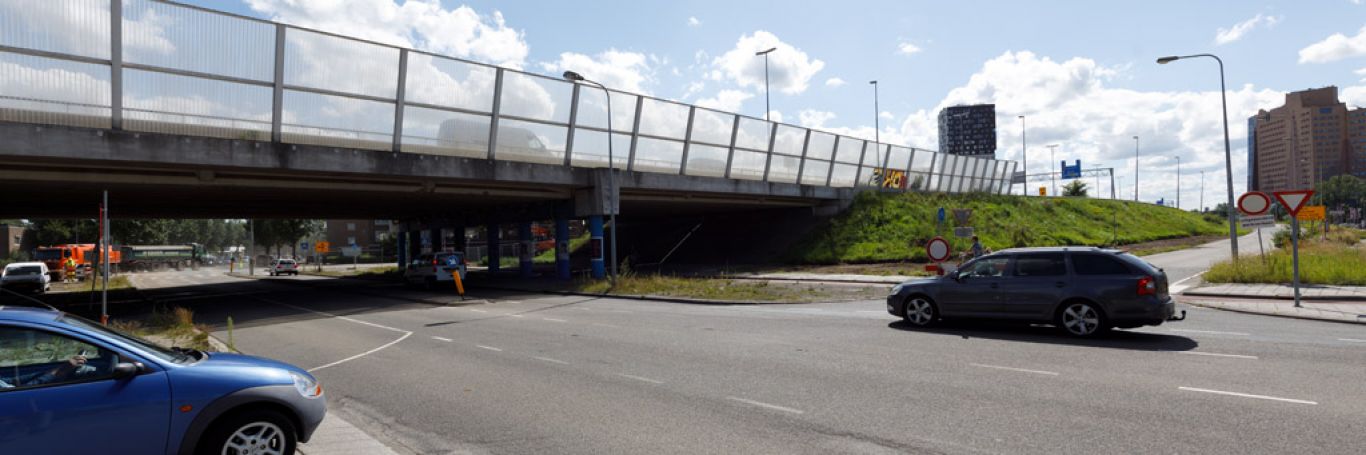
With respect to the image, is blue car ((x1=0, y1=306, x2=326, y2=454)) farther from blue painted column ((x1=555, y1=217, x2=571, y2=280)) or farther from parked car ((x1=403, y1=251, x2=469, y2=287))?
blue painted column ((x1=555, y1=217, x2=571, y2=280))

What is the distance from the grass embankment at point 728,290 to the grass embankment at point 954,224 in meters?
11.3

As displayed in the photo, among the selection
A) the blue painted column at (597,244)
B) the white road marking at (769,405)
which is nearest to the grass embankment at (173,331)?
the white road marking at (769,405)

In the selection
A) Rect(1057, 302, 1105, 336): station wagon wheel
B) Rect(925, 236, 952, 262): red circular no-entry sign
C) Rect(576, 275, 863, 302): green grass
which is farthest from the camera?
Rect(576, 275, 863, 302): green grass

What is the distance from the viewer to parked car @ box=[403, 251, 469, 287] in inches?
1134

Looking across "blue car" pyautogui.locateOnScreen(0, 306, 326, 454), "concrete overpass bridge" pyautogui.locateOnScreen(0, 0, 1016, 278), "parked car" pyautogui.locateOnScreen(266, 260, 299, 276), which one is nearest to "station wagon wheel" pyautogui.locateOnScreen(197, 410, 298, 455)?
"blue car" pyautogui.locateOnScreen(0, 306, 326, 454)

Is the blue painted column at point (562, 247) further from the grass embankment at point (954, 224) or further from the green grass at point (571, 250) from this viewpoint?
the green grass at point (571, 250)

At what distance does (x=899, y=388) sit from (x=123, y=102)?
61.2 ft

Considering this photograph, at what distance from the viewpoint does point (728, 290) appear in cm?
2131

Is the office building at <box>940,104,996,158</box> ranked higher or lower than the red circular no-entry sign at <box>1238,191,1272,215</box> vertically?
higher

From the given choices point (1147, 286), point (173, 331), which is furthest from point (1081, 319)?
point (173, 331)

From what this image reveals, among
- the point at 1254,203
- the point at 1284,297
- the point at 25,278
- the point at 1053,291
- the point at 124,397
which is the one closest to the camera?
the point at 124,397

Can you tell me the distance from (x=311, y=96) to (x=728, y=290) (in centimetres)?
1294

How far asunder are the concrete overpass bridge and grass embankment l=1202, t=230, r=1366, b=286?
18800 millimetres

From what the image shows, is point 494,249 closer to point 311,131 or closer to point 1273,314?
point 311,131
